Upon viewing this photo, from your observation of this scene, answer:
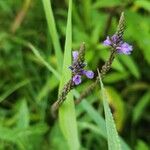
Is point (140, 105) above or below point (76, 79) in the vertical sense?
above

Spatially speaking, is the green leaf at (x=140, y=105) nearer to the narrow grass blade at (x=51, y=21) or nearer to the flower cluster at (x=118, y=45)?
the narrow grass blade at (x=51, y=21)

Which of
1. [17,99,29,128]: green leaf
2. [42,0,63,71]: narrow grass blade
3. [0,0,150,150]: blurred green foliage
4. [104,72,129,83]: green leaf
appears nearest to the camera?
[42,0,63,71]: narrow grass blade

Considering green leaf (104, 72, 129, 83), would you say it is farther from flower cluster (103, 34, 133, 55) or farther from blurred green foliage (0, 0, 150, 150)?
flower cluster (103, 34, 133, 55)

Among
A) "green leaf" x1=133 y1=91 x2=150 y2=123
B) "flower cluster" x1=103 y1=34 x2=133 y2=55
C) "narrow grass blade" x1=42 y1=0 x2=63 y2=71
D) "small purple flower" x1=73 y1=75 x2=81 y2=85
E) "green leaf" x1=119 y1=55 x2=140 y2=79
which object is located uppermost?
"green leaf" x1=119 y1=55 x2=140 y2=79

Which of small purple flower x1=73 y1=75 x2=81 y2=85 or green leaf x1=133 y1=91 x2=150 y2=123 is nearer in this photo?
small purple flower x1=73 y1=75 x2=81 y2=85

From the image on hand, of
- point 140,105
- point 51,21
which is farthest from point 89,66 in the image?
point 51,21

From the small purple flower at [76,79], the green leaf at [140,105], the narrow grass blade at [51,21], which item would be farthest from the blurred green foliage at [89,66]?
the small purple flower at [76,79]

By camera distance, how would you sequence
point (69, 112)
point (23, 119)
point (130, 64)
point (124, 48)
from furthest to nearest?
point (130, 64) < point (23, 119) < point (69, 112) < point (124, 48)

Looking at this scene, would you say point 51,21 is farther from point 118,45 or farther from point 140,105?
point 140,105

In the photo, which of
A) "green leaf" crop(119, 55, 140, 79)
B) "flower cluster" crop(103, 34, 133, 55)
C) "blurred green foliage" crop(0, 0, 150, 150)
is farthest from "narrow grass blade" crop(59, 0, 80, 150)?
"green leaf" crop(119, 55, 140, 79)

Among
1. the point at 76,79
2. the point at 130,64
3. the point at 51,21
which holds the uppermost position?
the point at 130,64

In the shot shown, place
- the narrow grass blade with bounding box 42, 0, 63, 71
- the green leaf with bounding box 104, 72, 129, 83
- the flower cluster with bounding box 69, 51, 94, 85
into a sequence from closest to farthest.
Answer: the flower cluster with bounding box 69, 51, 94, 85 < the narrow grass blade with bounding box 42, 0, 63, 71 < the green leaf with bounding box 104, 72, 129, 83
